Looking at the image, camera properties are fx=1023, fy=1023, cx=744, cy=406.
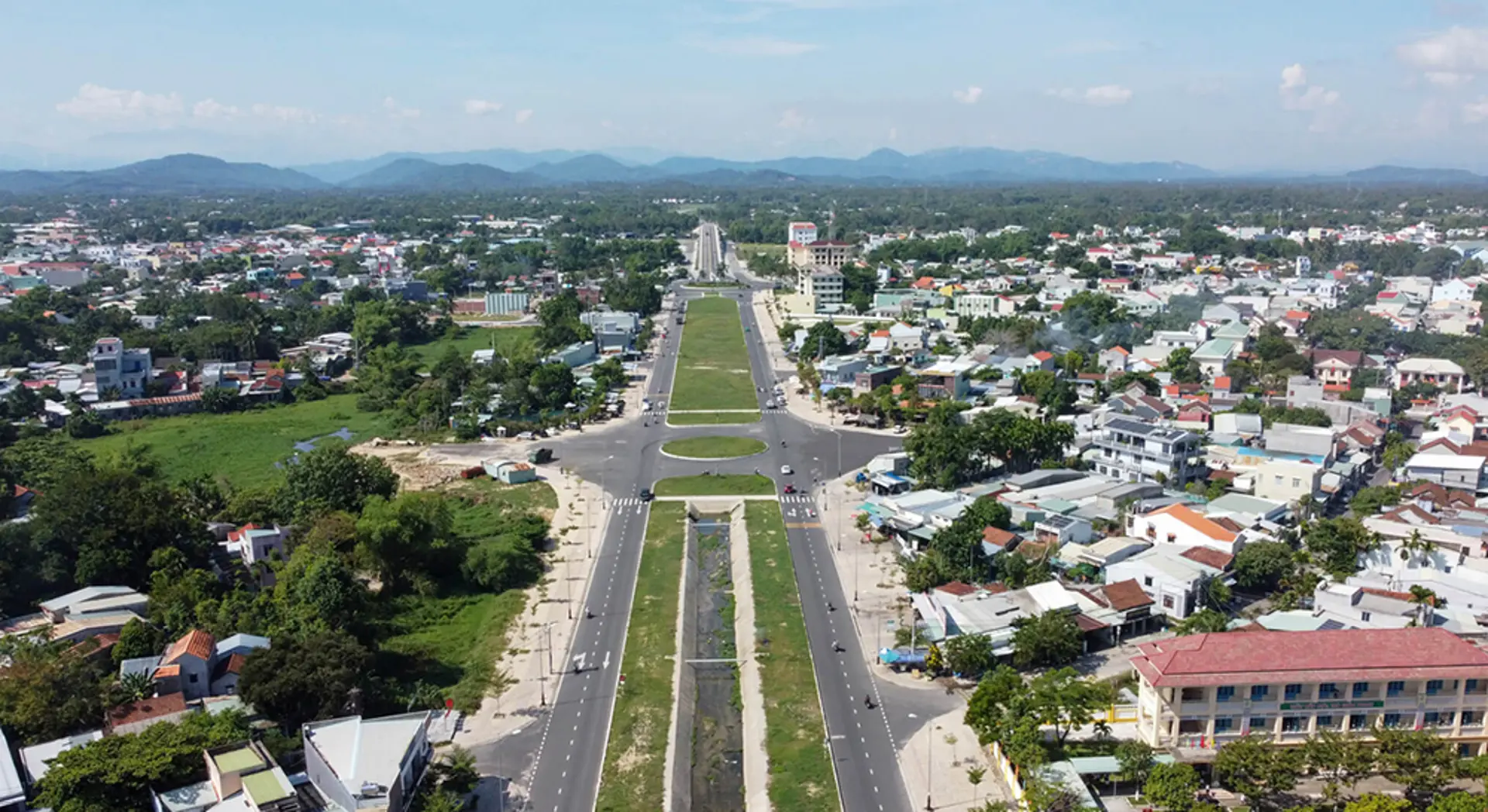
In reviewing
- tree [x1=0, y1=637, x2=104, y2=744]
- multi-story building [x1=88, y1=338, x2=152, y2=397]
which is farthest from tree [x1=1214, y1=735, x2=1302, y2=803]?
multi-story building [x1=88, y1=338, x2=152, y2=397]

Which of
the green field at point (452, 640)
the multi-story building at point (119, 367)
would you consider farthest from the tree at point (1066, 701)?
the multi-story building at point (119, 367)

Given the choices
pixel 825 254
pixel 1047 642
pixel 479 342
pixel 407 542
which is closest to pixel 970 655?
pixel 1047 642

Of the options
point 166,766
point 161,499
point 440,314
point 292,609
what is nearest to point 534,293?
point 440,314

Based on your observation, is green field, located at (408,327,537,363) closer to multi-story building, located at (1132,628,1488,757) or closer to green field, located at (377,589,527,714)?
green field, located at (377,589,527,714)

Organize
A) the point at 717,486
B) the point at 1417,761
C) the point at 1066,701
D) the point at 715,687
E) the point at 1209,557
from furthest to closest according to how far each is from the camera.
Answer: the point at 717,486 < the point at 1209,557 < the point at 715,687 < the point at 1066,701 < the point at 1417,761

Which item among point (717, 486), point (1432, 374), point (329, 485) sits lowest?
point (717, 486)

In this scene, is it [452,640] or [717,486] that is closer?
[452,640]

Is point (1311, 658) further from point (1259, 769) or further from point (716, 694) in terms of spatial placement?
point (716, 694)
